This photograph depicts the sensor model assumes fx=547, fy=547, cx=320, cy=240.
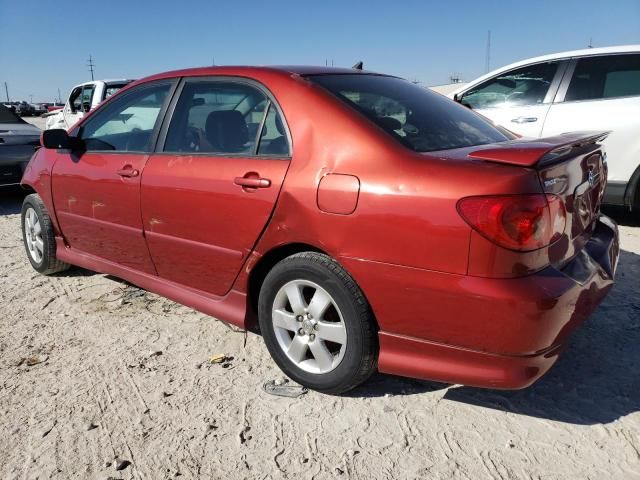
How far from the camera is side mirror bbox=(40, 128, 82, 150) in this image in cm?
376

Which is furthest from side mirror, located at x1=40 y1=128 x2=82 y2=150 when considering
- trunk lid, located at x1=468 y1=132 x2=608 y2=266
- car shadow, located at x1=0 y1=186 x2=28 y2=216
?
car shadow, located at x1=0 y1=186 x2=28 y2=216

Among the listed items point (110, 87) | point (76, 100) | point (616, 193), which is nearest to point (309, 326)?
point (616, 193)

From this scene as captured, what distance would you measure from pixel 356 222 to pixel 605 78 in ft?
14.3

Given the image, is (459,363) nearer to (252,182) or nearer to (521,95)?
(252,182)

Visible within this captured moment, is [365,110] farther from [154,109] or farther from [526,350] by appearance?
[154,109]

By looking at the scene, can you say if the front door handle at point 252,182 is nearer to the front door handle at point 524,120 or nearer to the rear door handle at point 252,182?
the rear door handle at point 252,182

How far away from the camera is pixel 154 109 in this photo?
11.4 ft

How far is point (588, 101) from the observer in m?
5.40

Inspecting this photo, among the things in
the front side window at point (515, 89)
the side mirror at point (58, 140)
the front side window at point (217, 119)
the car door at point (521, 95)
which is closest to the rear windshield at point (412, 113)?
the front side window at point (217, 119)

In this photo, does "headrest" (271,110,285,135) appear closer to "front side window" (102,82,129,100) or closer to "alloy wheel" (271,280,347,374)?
"alloy wheel" (271,280,347,374)

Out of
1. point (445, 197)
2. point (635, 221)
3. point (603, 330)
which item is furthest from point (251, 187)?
point (635, 221)

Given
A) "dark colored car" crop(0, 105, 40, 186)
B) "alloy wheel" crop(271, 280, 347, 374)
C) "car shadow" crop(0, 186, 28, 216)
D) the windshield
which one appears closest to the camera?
"alloy wheel" crop(271, 280, 347, 374)

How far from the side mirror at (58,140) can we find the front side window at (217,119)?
1034 mm

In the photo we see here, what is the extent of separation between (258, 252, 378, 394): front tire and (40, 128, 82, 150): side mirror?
2041 mm
